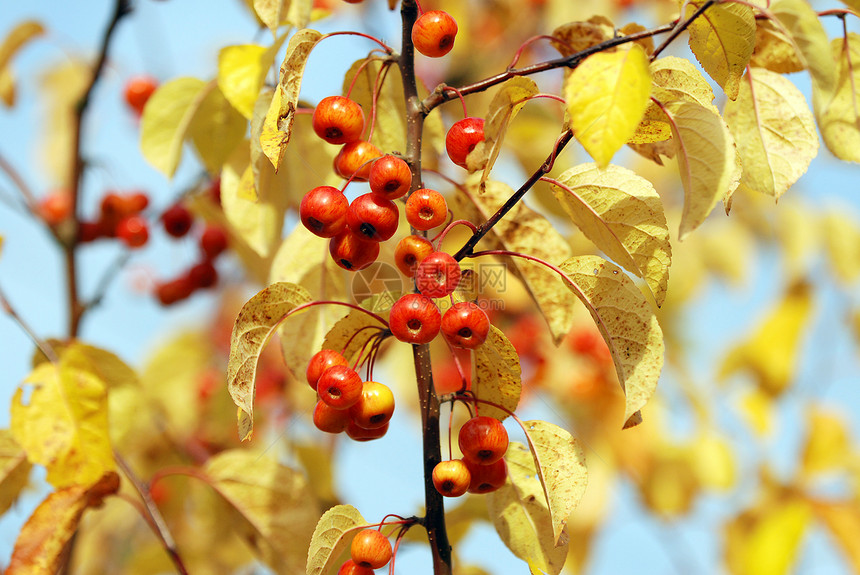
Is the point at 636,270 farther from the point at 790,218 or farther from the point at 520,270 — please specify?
the point at 790,218

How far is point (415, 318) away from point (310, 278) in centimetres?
45

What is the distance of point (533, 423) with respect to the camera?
96 cm

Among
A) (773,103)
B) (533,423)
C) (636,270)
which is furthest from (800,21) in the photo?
(533,423)

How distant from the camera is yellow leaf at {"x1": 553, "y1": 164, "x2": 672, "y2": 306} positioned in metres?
0.91

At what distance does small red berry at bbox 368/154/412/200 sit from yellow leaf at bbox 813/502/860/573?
8.59ft

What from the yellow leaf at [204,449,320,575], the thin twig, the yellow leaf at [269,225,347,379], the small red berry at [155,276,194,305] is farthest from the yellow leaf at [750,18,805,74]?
the small red berry at [155,276,194,305]

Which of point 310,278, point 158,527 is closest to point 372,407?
point 310,278

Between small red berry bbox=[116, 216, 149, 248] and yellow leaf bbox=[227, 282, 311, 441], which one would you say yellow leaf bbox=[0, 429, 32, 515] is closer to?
yellow leaf bbox=[227, 282, 311, 441]

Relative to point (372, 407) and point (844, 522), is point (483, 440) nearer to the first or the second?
point (372, 407)

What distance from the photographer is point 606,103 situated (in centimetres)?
68

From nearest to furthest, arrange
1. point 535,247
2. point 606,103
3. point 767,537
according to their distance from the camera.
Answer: point 606,103
point 535,247
point 767,537

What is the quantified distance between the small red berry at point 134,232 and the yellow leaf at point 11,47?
0.47 metres

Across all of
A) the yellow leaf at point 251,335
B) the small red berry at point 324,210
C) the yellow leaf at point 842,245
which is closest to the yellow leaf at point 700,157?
the small red berry at point 324,210

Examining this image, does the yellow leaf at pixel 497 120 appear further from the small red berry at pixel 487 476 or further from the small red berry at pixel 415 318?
the small red berry at pixel 487 476
